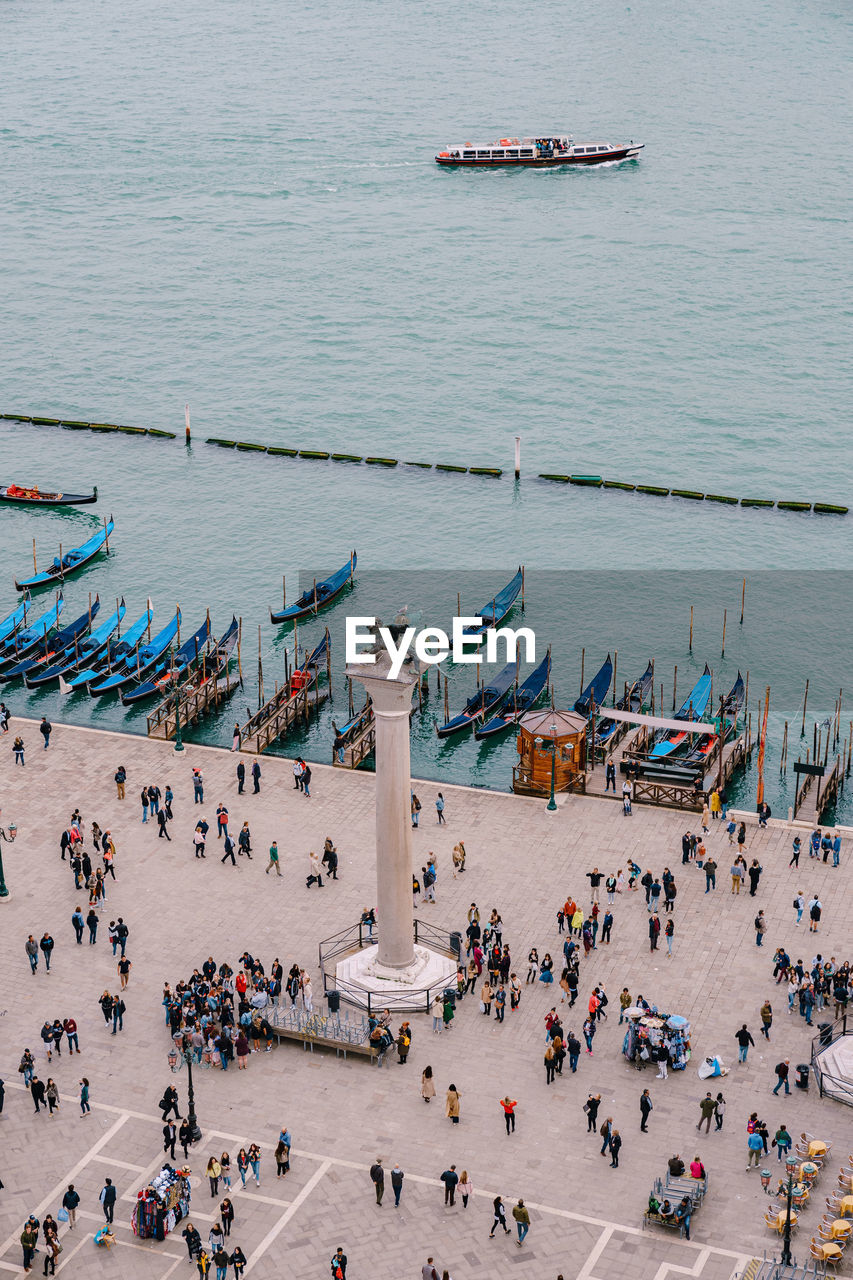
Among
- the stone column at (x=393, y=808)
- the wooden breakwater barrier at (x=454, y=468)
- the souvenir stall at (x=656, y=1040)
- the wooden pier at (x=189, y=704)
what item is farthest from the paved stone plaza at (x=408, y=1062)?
Answer: the wooden breakwater barrier at (x=454, y=468)

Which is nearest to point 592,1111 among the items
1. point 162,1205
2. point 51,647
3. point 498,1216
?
point 498,1216

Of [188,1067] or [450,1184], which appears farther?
[188,1067]

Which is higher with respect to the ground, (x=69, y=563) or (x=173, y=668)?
(x=69, y=563)

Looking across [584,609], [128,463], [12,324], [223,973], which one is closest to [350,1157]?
[223,973]

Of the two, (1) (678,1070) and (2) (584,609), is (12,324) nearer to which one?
(2) (584,609)

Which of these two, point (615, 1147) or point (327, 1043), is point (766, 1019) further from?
point (327, 1043)

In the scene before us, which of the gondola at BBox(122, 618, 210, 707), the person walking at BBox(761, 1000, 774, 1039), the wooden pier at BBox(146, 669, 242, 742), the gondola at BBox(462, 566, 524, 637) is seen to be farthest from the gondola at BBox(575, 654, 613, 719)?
the person walking at BBox(761, 1000, 774, 1039)
